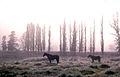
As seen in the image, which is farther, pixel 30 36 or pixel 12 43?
pixel 30 36

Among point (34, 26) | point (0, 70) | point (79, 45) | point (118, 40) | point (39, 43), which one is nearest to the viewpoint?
point (0, 70)

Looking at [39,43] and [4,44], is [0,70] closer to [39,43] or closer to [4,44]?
[39,43]

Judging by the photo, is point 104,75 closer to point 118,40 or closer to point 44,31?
point 118,40

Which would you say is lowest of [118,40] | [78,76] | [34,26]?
[78,76]

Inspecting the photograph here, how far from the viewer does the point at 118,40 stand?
71.4 metres

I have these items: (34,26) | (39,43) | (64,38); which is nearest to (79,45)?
(64,38)

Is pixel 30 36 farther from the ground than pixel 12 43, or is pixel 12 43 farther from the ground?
pixel 30 36

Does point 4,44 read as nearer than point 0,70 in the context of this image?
No

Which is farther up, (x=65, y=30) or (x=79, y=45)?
(x=65, y=30)

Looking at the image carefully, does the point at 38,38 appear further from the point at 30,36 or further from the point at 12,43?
the point at 12,43

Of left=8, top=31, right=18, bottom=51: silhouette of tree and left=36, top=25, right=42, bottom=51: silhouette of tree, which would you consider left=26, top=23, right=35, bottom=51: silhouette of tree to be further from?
left=8, top=31, right=18, bottom=51: silhouette of tree

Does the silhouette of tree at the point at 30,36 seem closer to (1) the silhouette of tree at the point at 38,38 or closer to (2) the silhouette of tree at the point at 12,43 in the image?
(1) the silhouette of tree at the point at 38,38

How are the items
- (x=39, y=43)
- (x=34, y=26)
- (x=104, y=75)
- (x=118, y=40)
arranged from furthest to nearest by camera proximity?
(x=34, y=26) → (x=39, y=43) → (x=118, y=40) → (x=104, y=75)

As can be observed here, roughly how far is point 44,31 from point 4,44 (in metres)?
20.5
